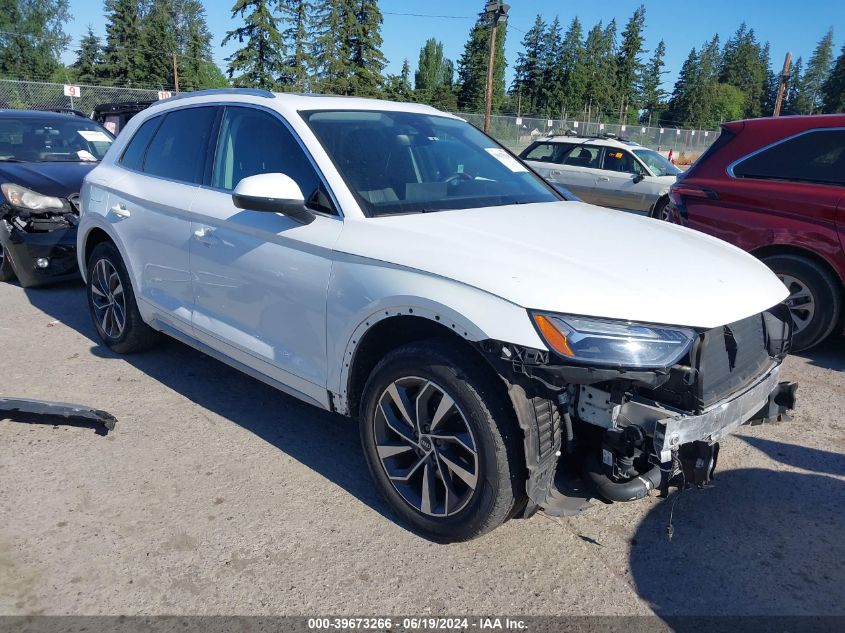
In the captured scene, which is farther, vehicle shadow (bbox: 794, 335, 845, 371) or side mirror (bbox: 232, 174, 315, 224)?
vehicle shadow (bbox: 794, 335, 845, 371)

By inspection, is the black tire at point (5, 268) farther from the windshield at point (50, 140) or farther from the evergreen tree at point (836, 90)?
the evergreen tree at point (836, 90)

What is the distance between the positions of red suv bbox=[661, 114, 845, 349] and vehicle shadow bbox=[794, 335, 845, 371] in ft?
0.64

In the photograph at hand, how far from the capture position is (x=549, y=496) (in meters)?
2.69

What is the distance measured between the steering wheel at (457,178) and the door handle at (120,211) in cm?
230

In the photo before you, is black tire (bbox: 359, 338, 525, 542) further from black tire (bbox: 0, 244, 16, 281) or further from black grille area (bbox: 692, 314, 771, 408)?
black tire (bbox: 0, 244, 16, 281)

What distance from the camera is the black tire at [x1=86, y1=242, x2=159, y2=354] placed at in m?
4.73

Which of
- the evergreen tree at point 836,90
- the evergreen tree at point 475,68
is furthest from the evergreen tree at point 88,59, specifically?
the evergreen tree at point 836,90

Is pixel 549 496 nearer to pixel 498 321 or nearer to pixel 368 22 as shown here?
pixel 498 321

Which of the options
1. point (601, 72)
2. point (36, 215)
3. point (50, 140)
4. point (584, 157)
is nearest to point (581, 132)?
point (584, 157)

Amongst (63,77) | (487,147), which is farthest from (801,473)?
(63,77)

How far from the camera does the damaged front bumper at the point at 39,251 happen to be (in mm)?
6457

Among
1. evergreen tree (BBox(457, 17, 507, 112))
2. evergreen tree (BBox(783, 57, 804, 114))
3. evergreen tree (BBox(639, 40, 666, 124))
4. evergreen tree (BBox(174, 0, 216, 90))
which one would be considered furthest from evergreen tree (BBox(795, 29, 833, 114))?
evergreen tree (BBox(174, 0, 216, 90))

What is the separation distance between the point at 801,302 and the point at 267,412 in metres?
4.24

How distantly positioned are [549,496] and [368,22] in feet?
182
